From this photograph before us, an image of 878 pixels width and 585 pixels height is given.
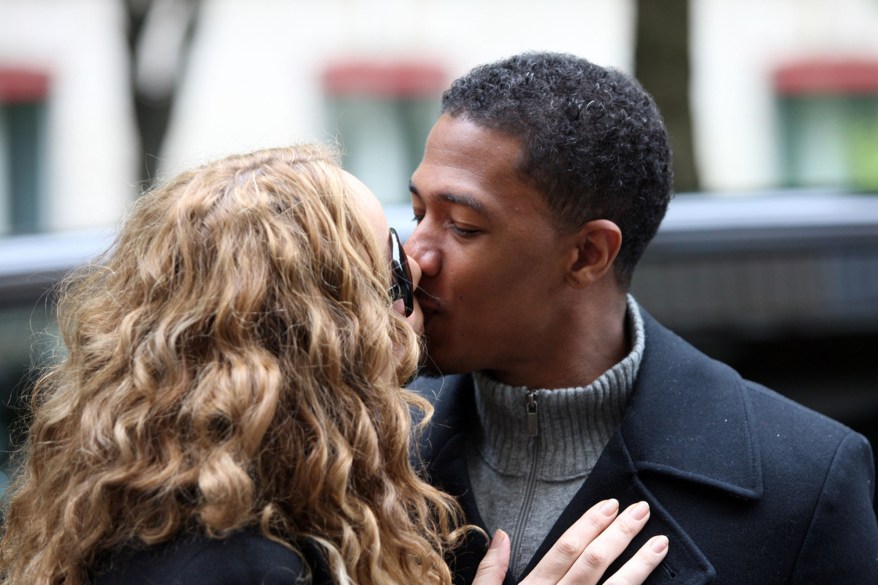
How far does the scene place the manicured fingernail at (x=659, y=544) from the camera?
2.41 meters

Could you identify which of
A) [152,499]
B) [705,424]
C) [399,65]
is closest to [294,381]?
[152,499]

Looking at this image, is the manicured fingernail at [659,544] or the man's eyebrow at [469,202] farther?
the man's eyebrow at [469,202]

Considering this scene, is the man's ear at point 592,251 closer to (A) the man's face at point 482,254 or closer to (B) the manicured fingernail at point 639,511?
(A) the man's face at point 482,254

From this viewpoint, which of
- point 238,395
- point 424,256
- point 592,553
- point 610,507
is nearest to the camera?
point 238,395

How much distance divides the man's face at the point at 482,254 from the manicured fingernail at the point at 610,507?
40cm

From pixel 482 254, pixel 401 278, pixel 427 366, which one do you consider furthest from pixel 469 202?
pixel 427 366

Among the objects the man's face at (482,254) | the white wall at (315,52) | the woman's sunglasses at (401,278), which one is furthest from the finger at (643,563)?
the white wall at (315,52)

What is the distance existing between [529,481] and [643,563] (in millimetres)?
354

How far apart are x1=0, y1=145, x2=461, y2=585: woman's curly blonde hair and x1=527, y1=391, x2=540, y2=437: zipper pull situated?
34 centimetres

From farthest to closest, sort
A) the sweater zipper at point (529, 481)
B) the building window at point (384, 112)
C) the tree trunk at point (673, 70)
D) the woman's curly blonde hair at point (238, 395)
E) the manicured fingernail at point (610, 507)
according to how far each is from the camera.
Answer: the building window at point (384, 112) → the tree trunk at point (673, 70) → the sweater zipper at point (529, 481) → the manicured fingernail at point (610, 507) → the woman's curly blonde hair at point (238, 395)

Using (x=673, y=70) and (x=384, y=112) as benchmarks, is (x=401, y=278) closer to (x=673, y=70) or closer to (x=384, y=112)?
(x=673, y=70)

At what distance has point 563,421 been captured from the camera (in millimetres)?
2623

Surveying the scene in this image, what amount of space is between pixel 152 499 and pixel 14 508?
55 centimetres

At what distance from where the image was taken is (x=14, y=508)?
2422 mm
